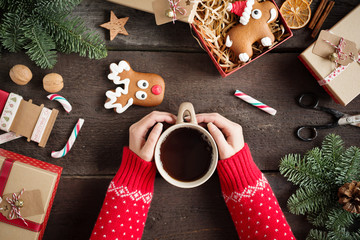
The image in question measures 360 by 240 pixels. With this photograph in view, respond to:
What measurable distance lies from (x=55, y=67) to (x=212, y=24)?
60 centimetres

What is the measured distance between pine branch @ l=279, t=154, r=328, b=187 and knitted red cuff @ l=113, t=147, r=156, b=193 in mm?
472

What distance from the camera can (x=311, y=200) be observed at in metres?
1.01

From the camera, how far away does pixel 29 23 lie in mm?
869

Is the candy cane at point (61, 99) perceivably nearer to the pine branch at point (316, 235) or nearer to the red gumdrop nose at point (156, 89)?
the red gumdrop nose at point (156, 89)

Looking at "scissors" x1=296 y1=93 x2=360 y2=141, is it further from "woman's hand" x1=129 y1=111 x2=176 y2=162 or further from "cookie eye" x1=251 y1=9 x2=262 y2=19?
"woman's hand" x1=129 y1=111 x2=176 y2=162

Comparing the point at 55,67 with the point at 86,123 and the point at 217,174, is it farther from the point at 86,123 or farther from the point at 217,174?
the point at 217,174

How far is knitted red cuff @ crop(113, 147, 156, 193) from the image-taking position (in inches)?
38.7

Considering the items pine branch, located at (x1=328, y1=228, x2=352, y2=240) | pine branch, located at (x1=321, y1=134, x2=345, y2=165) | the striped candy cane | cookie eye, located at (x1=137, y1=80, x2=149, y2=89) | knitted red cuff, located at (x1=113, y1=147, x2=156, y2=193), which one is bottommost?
knitted red cuff, located at (x1=113, y1=147, x2=156, y2=193)

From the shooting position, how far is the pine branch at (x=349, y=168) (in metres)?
0.97

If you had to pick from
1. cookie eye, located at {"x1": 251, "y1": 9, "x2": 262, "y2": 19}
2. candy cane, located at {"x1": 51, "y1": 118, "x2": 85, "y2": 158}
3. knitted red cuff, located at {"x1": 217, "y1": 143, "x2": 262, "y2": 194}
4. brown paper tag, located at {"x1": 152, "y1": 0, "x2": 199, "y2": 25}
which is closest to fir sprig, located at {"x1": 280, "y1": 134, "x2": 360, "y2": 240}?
knitted red cuff, located at {"x1": 217, "y1": 143, "x2": 262, "y2": 194}

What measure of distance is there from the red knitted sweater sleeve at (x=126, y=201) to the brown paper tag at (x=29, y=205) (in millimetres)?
200

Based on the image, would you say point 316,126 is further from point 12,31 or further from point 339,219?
point 12,31

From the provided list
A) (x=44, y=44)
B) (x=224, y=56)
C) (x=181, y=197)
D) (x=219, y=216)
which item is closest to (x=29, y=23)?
(x=44, y=44)

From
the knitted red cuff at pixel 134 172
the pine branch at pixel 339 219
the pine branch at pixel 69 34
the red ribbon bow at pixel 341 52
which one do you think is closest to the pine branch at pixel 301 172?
the pine branch at pixel 339 219
